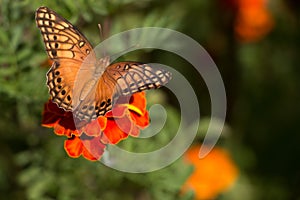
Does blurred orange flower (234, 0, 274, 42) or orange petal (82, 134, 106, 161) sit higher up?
blurred orange flower (234, 0, 274, 42)

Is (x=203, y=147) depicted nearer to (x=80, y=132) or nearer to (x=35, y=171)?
(x=35, y=171)

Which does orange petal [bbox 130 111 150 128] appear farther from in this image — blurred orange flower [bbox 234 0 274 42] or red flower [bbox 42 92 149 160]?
blurred orange flower [bbox 234 0 274 42]

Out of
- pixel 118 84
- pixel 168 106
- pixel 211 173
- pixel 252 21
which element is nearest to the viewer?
pixel 118 84

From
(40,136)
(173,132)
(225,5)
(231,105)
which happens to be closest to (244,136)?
(231,105)

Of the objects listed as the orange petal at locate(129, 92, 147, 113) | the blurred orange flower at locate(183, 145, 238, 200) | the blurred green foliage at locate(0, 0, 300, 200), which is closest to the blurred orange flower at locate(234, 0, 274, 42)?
the blurred green foliage at locate(0, 0, 300, 200)

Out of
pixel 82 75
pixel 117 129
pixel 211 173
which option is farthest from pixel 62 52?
pixel 211 173

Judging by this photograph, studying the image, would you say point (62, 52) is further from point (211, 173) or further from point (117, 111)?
point (211, 173)
